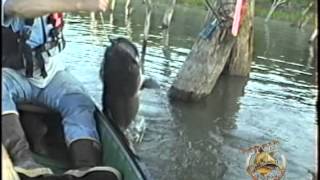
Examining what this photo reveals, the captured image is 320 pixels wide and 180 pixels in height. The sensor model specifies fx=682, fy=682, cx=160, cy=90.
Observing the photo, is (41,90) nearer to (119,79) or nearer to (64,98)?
(64,98)

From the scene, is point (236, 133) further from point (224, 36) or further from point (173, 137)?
point (224, 36)

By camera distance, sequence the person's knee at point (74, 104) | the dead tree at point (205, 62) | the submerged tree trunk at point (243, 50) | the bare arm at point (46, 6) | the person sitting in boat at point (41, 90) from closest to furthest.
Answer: the bare arm at point (46, 6) → the person sitting in boat at point (41, 90) → the person's knee at point (74, 104) → the dead tree at point (205, 62) → the submerged tree trunk at point (243, 50)

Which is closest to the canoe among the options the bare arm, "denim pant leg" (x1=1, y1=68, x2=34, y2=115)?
"denim pant leg" (x1=1, y1=68, x2=34, y2=115)

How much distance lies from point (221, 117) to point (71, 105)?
15.9ft

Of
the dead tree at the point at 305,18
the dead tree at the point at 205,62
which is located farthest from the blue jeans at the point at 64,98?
the dead tree at the point at 305,18

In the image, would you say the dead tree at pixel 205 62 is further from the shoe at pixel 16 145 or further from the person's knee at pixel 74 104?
the shoe at pixel 16 145

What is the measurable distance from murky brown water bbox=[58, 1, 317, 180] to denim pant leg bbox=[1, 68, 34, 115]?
6.73ft

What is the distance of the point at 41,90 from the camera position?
4602mm

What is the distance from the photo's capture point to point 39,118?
461 centimetres

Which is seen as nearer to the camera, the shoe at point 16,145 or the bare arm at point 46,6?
the bare arm at point 46,6

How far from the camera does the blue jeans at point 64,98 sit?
4.37 m

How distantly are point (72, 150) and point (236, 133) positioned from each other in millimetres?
4233

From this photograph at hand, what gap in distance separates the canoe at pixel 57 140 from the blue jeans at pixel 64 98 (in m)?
0.08

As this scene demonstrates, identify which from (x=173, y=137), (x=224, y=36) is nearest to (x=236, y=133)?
(x=173, y=137)
